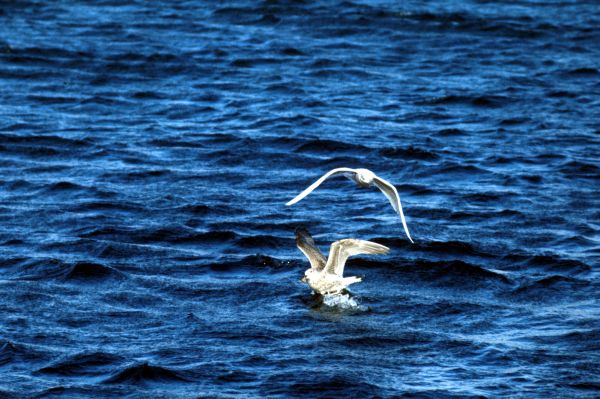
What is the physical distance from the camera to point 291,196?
19.3m

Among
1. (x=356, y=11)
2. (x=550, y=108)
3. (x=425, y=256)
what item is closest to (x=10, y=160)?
(x=425, y=256)

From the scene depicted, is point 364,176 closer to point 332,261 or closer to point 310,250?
point 332,261

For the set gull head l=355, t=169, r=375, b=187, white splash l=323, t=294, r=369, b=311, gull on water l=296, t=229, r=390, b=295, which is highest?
gull head l=355, t=169, r=375, b=187

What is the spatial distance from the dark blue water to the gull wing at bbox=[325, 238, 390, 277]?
1.79 ft

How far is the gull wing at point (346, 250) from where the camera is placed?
14.5m

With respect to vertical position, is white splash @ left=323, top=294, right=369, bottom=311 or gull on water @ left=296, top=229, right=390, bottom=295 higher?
gull on water @ left=296, top=229, right=390, bottom=295

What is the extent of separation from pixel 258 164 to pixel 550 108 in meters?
6.28

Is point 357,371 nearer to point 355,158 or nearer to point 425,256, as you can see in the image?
point 425,256

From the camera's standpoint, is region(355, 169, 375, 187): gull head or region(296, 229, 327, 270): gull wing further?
region(296, 229, 327, 270): gull wing

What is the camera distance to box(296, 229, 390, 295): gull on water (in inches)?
574

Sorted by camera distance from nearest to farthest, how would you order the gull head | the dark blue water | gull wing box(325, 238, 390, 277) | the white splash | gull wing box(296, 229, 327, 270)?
the dark blue water < the gull head < gull wing box(325, 238, 390, 277) < the white splash < gull wing box(296, 229, 327, 270)

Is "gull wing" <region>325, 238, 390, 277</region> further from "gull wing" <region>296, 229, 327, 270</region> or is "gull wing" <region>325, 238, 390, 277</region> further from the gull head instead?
the gull head

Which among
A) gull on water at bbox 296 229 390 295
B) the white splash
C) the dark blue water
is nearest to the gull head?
gull on water at bbox 296 229 390 295

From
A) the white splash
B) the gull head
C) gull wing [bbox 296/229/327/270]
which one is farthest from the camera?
gull wing [bbox 296/229/327/270]
